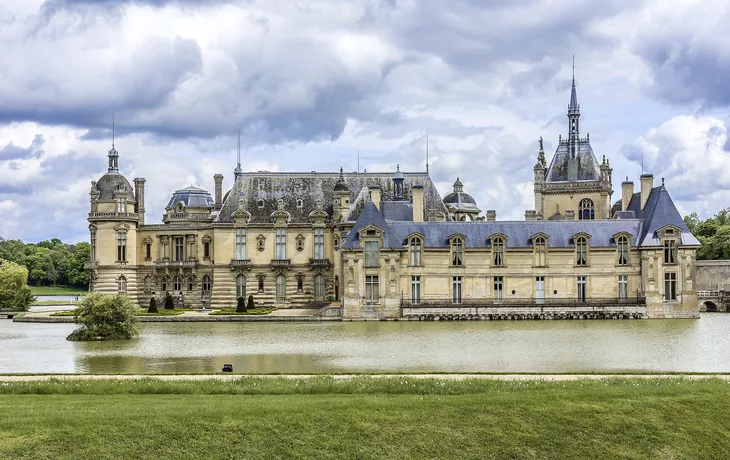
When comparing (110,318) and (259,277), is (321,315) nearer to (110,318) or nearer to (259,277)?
(259,277)

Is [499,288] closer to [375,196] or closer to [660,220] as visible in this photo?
[375,196]

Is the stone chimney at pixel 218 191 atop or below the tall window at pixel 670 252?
atop

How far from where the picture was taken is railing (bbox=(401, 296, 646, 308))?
58.4 m

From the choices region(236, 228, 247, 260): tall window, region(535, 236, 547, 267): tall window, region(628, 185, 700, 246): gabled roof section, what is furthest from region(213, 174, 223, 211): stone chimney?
region(628, 185, 700, 246): gabled roof section

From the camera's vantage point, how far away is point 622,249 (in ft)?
198

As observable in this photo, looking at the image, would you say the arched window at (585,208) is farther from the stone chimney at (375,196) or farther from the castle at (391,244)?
the stone chimney at (375,196)

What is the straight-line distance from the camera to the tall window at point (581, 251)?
60.3m

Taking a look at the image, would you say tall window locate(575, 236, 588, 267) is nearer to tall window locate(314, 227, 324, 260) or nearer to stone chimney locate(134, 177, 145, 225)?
tall window locate(314, 227, 324, 260)

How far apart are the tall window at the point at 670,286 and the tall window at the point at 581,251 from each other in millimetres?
4988

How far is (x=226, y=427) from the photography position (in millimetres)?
18484

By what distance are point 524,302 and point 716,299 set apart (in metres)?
17.3

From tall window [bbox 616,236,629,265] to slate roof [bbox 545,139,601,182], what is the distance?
2098 cm

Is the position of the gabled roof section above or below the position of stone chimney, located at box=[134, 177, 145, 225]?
below

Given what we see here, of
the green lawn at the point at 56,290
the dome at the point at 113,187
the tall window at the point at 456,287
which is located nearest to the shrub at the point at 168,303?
the dome at the point at 113,187
